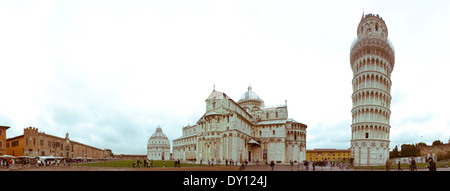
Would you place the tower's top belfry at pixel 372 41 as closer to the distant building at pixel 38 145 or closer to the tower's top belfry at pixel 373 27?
the tower's top belfry at pixel 373 27

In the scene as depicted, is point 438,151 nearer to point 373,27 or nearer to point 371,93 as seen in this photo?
point 371,93

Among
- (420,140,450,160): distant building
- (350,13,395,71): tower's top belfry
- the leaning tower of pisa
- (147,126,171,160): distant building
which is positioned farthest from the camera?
(147,126,171,160): distant building

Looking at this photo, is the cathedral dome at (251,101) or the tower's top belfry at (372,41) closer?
the tower's top belfry at (372,41)

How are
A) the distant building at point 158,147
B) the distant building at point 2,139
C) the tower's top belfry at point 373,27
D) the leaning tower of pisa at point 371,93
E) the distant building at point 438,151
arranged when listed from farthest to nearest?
the distant building at point 158,147 → the distant building at point 438,151 → the tower's top belfry at point 373,27 → the leaning tower of pisa at point 371,93 → the distant building at point 2,139

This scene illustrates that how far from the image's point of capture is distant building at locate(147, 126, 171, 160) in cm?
13862

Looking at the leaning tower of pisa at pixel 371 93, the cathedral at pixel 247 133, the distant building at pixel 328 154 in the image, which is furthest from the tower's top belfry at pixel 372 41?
the distant building at pixel 328 154

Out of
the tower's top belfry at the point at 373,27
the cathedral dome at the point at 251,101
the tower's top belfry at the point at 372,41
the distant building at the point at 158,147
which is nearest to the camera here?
the tower's top belfry at the point at 372,41

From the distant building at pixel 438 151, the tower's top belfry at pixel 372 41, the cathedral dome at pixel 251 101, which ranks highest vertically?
the tower's top belfry at pixel 372 41

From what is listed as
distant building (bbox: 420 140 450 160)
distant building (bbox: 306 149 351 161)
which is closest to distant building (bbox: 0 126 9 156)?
distant building (bbox: 420 140 450 160)

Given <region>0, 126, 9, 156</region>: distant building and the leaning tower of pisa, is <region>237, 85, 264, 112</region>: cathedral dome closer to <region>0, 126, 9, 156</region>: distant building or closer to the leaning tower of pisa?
the leaning tower of pisa

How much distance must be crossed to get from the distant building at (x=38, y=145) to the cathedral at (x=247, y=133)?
3373cm

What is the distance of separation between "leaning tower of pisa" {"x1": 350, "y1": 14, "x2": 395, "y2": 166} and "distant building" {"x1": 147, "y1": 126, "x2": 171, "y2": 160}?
347 ft

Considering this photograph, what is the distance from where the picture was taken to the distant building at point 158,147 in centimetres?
13862

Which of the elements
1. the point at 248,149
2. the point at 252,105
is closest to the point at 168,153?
the point at 252,105
